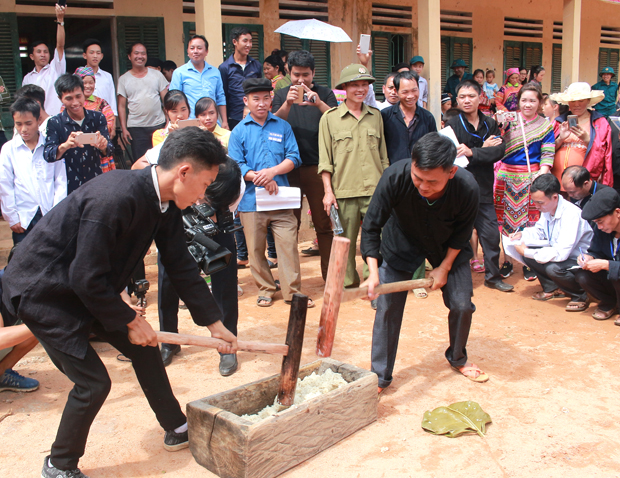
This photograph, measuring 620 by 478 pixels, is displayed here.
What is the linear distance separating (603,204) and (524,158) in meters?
1.40

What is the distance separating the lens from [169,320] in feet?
13.5

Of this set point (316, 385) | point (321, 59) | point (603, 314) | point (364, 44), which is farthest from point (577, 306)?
point (321, 59)

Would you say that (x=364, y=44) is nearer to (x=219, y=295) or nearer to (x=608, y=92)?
(x=219, y=295)

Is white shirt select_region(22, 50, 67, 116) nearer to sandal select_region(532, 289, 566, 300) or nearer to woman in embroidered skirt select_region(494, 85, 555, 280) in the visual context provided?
woman in embroidered skirt select_region(494, 85, 555, 280)

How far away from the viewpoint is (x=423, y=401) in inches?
142

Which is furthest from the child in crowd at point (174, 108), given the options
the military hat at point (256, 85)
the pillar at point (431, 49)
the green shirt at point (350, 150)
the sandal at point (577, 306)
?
the pillar at point (431, 49)

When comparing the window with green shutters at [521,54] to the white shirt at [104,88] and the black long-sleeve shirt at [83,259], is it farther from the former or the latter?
the black long-sleeve shirt at [83,259]

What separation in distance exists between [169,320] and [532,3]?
1225cm

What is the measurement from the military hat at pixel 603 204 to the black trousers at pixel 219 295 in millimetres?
3129

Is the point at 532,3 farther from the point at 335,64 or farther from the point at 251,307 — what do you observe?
the point at 251,307

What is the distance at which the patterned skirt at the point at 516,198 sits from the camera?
19.9ft

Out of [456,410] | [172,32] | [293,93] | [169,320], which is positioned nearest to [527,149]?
[293,93]

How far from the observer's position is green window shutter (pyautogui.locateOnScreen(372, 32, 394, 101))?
35.6ft

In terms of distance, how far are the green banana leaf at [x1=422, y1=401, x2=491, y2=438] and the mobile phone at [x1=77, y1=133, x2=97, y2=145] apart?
3.59 m
